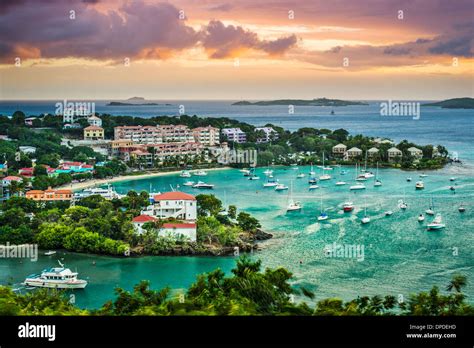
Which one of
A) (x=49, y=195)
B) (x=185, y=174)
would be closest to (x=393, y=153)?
(x=185, y=174)

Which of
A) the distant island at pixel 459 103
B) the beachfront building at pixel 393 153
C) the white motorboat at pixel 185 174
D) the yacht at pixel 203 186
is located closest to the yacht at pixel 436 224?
the distant island at pixel 459 103

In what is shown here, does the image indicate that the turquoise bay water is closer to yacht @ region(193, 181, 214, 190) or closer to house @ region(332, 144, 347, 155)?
yacht @ region(193, 181, 214, 190)

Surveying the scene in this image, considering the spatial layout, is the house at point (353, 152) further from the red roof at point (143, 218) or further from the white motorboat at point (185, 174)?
the red roof at point (143, 218)

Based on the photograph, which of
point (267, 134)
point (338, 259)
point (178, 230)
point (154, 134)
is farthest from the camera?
point (267, 134)

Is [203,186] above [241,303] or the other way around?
above

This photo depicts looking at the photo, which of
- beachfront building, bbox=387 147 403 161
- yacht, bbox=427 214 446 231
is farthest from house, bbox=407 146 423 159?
yacht, bbox=427 214 446 231

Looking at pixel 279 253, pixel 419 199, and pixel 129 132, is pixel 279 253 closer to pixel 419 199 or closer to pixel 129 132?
pixel 419 199

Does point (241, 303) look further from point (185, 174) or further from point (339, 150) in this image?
point (339, 150)
